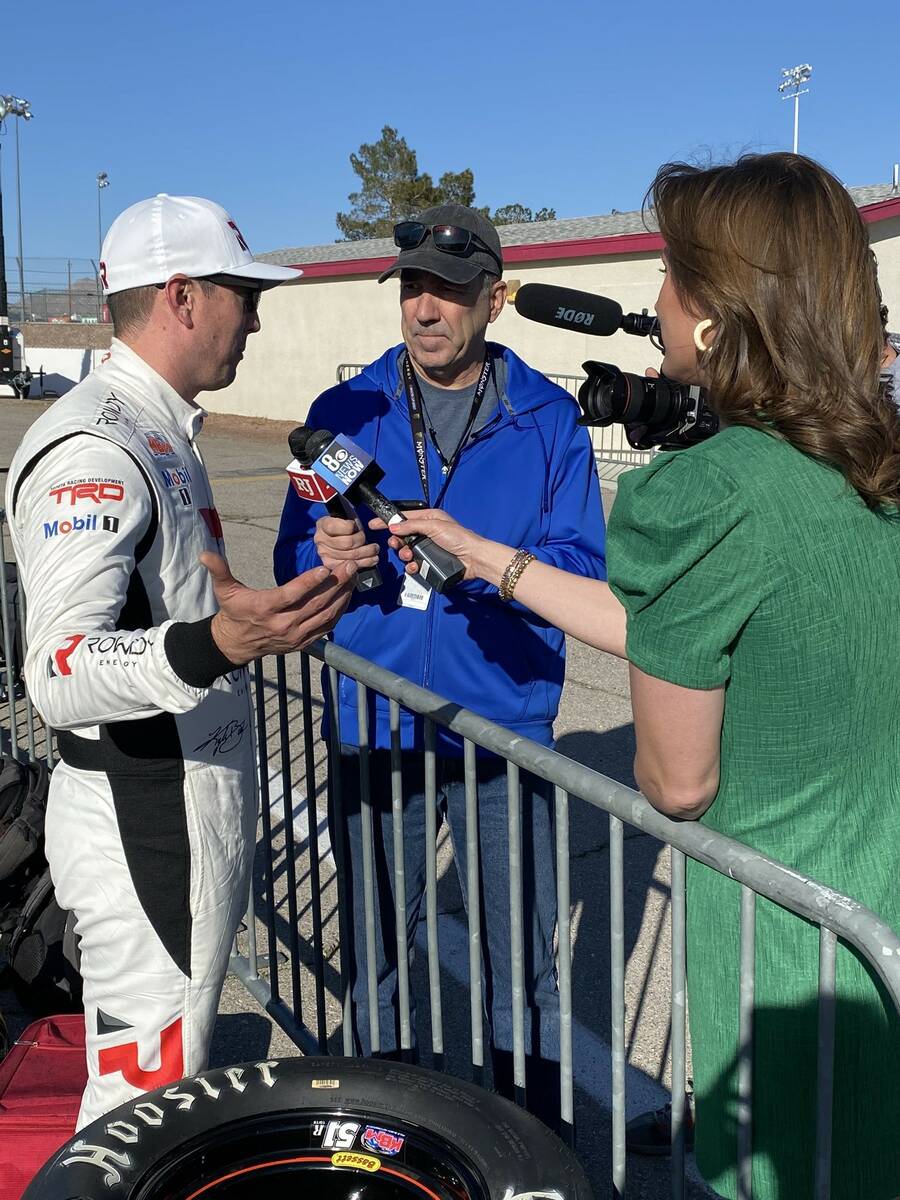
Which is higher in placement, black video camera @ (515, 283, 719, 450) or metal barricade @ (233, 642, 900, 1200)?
black video camera @ (515, 283, 719, 450)

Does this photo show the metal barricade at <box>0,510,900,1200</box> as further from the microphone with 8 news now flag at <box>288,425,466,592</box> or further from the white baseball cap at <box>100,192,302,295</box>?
the white baseball cap at <box>100,192,302,295</box>

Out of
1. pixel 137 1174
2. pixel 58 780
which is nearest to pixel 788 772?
pixel 137 1174

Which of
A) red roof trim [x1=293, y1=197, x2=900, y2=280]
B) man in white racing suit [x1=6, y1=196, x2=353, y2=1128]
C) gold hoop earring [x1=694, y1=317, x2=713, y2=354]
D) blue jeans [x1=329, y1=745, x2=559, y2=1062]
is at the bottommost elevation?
blue jeans [x1=329, y1=745, x2=559, y2=1062]

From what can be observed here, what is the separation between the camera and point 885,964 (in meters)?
1.37

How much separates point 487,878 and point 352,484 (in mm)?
1067

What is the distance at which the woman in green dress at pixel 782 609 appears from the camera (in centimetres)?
150

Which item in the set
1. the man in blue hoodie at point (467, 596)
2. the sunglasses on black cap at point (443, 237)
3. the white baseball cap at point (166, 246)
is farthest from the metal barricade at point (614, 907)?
the sunglasses on black cap at point (443, 237)

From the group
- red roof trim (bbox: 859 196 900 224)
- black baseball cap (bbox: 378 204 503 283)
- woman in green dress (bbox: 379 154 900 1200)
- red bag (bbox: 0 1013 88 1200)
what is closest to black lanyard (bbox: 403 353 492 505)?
black baseball cap (bbox: 378 204 503 283)

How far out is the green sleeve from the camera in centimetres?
148

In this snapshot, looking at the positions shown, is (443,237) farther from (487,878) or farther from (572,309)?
(487,878)

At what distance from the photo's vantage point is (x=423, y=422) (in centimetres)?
290

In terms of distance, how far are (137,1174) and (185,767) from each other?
28.0 inches

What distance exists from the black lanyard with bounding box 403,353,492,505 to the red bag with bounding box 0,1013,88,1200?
5.19ft

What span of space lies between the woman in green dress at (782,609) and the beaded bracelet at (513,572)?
0.71 meters
